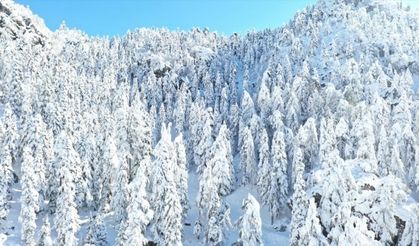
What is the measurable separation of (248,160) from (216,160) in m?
18.5

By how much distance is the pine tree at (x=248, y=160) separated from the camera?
290ft

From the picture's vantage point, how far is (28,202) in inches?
2606

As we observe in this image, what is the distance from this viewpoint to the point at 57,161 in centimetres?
7156

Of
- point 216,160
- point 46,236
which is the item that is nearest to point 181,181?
point 216,160

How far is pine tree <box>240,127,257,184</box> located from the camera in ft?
290

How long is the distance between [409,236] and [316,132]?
4124cm

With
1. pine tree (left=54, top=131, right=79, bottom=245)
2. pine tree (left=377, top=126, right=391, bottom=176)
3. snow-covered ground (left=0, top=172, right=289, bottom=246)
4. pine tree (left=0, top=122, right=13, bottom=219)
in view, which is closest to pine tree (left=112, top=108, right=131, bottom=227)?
snow-covered ground (left=0, top=172, right=289, bottom=246)

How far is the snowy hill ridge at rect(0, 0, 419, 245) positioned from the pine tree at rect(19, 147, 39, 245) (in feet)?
0.51

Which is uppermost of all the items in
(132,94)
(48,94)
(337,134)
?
(132,94)

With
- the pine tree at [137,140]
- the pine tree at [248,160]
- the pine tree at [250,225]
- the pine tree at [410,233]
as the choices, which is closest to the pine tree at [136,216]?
the pine tree at [250,225]

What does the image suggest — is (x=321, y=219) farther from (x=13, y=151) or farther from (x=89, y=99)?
(x=89, y=99)

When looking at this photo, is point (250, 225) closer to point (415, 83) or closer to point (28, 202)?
point (28, 202)

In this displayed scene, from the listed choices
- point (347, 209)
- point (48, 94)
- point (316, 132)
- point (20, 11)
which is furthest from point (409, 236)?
point (20, 11)

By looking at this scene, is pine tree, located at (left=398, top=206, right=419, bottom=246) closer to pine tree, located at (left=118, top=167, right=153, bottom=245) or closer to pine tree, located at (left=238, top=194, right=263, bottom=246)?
pine tree, located at (left=238, top=194, right=263, bottom=246)
